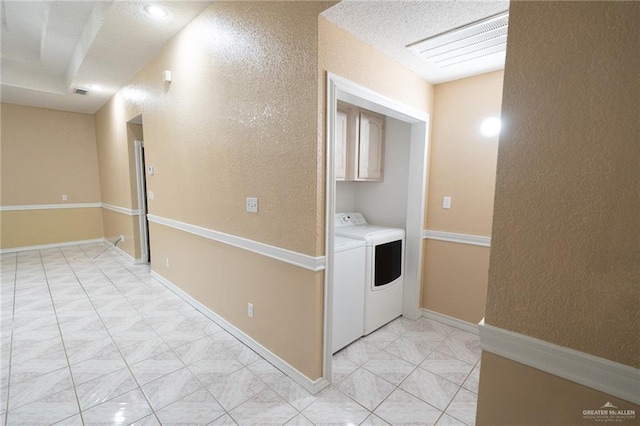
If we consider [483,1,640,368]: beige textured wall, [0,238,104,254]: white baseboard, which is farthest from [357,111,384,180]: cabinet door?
[0,238,104,254]: white baseboard

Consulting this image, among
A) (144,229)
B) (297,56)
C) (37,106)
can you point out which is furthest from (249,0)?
(37,106)

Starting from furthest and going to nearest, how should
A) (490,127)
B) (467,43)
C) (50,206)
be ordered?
1. (50,206)
2. (490,127)
3. (467,43)

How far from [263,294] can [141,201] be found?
350 cm

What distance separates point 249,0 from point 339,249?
6.25 ft

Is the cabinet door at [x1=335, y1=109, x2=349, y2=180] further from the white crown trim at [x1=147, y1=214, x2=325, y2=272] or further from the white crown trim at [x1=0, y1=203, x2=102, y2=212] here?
the white crown trim at [x1=0, y1=203, x2=102, y2=212]

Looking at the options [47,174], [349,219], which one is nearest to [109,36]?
[349,219]

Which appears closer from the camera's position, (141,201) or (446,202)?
(446,202)

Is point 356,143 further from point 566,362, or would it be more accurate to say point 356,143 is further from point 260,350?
point 566,362

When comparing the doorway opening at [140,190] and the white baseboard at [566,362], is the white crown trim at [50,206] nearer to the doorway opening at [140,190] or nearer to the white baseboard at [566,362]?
the doorway opening at [140,190]

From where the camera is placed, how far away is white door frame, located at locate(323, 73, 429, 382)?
1729 mm

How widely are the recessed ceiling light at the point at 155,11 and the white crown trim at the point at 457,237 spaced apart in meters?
3.08

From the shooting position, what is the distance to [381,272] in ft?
8.58

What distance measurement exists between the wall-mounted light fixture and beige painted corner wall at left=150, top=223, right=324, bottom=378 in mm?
1936

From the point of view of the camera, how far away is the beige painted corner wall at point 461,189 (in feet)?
8.07
